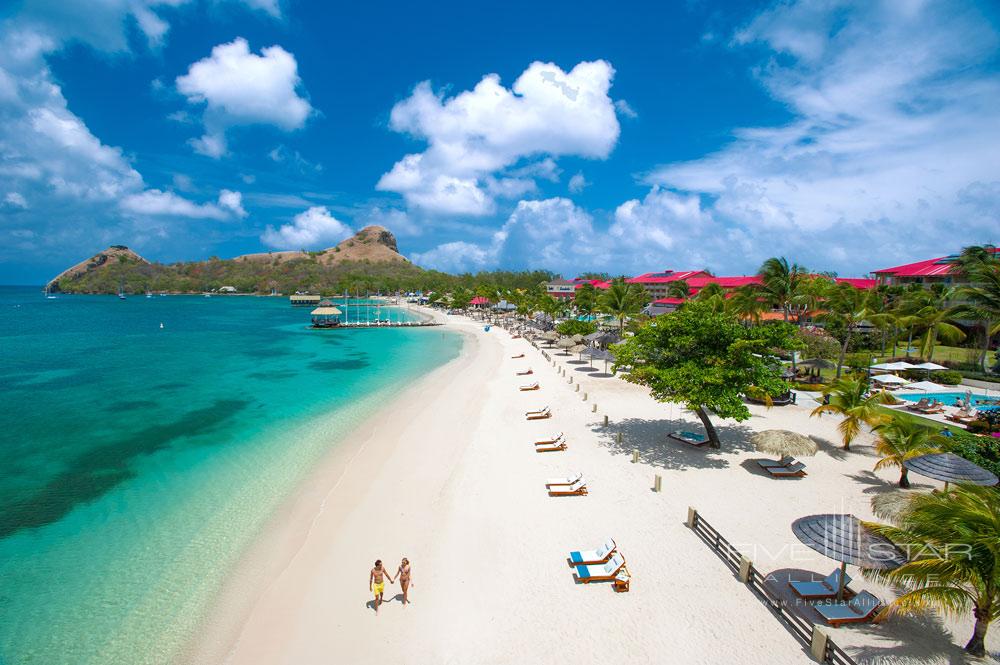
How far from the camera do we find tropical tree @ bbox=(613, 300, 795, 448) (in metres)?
16.2

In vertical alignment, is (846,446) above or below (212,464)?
above

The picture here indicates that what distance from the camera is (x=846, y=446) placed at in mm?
17719

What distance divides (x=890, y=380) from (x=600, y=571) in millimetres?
27459

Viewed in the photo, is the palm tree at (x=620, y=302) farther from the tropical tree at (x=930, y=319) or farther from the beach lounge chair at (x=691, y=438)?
the beach lounge chair at (x=691, y=438)

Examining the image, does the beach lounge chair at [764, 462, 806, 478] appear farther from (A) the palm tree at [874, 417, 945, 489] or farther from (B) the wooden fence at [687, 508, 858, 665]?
(B) the wooden fence at [687, 508, 858, 665]

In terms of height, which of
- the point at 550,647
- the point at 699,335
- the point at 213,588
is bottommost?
the point at 213,588

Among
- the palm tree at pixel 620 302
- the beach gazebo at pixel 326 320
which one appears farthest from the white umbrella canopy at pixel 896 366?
the beach gazebo at pixel 326 320

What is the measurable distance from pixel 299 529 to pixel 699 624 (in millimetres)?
10984

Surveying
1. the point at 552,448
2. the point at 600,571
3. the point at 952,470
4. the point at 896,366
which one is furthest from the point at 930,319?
the point at 600,571

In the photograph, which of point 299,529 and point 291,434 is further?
point 291,434

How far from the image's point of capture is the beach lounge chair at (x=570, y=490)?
46.7 feet

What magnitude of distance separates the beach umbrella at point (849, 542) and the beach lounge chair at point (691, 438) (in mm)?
8974

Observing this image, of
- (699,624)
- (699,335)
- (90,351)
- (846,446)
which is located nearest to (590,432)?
(699,335)

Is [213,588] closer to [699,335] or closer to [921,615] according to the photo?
[921,615]
